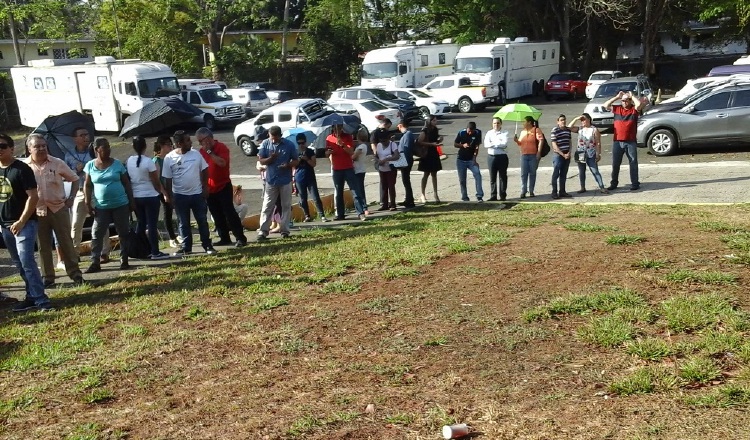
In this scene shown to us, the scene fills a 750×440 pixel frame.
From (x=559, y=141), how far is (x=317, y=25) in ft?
121

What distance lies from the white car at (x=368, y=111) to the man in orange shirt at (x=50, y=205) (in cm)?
1919

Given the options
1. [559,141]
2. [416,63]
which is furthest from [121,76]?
[559,141]

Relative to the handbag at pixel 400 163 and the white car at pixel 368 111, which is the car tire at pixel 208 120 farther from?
the handbag at pixel 400 163

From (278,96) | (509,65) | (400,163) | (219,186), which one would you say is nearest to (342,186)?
(400,163)

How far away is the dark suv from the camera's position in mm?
31019

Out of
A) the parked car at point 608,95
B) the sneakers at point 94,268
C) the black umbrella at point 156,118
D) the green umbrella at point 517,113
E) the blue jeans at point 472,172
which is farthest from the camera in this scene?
the parked car at point 608,95

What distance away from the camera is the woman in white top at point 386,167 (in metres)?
13.7

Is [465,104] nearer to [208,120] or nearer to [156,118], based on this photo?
[208,120]

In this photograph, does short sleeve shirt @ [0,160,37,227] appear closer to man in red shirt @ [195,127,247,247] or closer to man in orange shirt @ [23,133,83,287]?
man in orange shirt @ [23,133,83,287]

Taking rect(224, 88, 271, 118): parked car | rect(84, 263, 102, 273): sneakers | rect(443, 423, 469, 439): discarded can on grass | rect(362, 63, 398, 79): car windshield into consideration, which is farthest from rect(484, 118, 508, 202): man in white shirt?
rect(224, 88, 271, 118): parked car

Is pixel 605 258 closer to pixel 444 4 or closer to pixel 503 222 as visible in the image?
pixel 503 222

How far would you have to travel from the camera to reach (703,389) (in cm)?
484

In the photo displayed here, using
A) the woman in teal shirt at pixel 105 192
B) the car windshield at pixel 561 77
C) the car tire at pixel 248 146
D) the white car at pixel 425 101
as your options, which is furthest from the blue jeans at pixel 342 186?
the car windshield at pixel 561 77

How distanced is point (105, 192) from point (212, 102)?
90.7 ft
